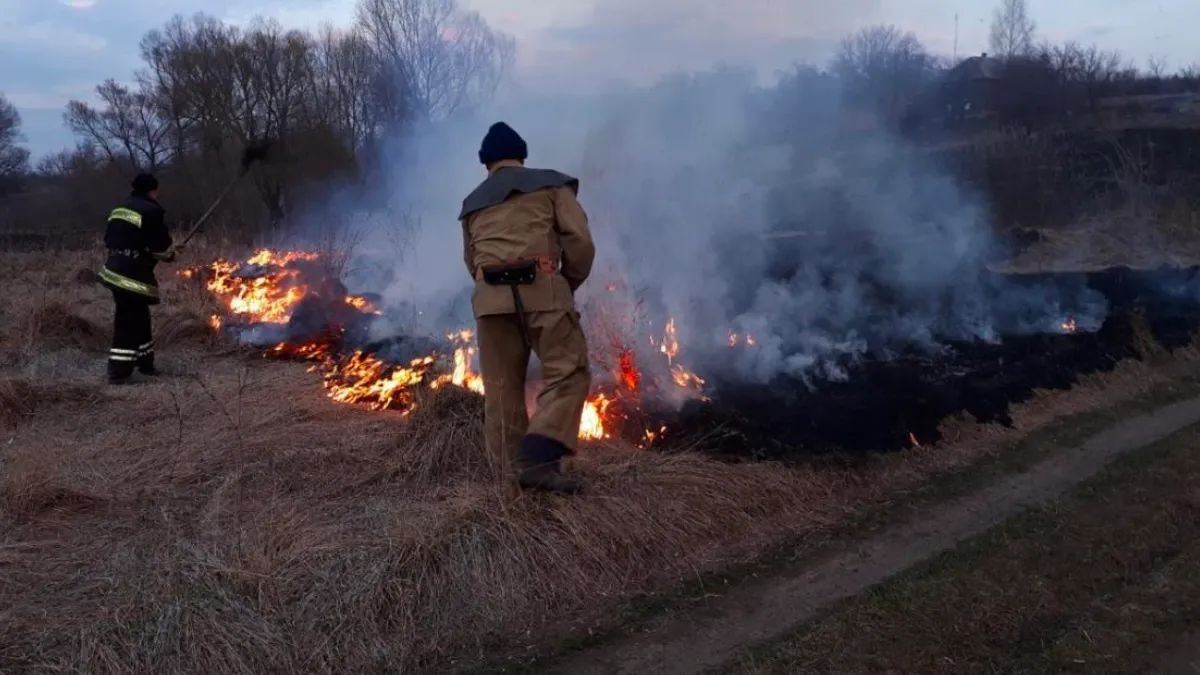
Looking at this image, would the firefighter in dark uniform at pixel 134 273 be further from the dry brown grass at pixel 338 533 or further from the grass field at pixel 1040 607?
the grass field at pixel 1040 607

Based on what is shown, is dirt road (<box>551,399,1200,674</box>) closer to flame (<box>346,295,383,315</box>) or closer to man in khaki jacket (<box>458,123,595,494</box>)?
man in khaki jacket (<box>458,123,595,494</box>)

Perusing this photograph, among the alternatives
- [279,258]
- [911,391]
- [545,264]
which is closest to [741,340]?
[911,391]

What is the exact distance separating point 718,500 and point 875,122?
34.1 ft

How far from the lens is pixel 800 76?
10.0 m

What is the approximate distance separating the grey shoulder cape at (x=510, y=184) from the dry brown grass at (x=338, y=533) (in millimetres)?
1347

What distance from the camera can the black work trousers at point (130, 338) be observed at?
7.51m

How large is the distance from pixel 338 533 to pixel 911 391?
4.71 meters

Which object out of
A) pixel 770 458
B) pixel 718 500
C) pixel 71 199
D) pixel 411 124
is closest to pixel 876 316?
pixel 770 458

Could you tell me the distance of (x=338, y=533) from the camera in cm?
417

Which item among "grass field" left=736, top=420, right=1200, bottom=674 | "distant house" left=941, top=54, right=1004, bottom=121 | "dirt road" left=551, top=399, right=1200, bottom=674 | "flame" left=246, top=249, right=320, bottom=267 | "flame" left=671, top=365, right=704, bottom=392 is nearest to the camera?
"grass field" left=736, top=420, right=1200, bottom=674

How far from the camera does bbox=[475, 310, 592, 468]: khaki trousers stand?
4551 millimetres

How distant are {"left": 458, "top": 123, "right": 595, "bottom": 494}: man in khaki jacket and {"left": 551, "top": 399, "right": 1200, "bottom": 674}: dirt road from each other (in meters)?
1.04

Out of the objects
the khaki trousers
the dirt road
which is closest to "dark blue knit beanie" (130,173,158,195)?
the khaki trousers

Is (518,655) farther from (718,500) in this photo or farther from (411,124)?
(411,124)
